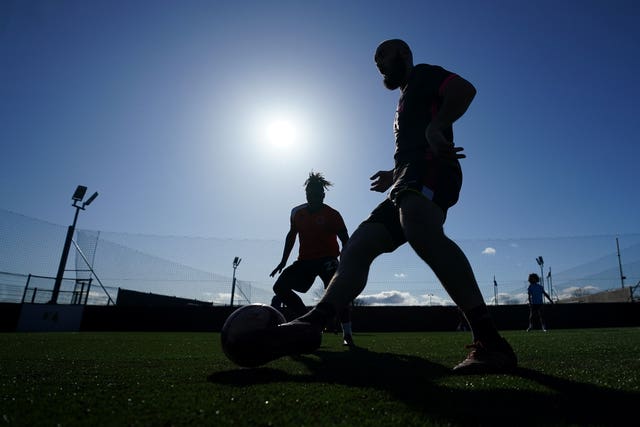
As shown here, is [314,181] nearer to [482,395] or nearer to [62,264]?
[482,395]

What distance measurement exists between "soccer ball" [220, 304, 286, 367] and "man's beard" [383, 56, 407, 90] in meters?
1.88

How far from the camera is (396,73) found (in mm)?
2836

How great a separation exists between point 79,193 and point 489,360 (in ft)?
66.2

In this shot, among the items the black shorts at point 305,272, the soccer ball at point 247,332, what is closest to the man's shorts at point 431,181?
the soccer ball at point 247,332

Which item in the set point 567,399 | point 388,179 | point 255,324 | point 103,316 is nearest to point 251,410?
point 255,324

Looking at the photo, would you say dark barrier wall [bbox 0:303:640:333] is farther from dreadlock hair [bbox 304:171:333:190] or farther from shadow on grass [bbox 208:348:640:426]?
A: shadow on grass [bbox 208:348:640:426]

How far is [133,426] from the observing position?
120 centimetres

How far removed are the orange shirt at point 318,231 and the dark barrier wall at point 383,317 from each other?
41.9ft

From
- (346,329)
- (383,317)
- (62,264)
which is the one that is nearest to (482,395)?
(346,329)

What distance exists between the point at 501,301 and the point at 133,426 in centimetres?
2448

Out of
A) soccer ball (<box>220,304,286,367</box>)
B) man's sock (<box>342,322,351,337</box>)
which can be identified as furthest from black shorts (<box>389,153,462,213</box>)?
man's sock (<box>342,322,351,337</box>)

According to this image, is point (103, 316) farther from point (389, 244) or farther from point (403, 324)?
point (389, 244)

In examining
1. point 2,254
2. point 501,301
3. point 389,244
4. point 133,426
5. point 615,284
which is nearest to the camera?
point 133,426

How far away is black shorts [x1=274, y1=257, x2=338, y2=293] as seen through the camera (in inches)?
196
